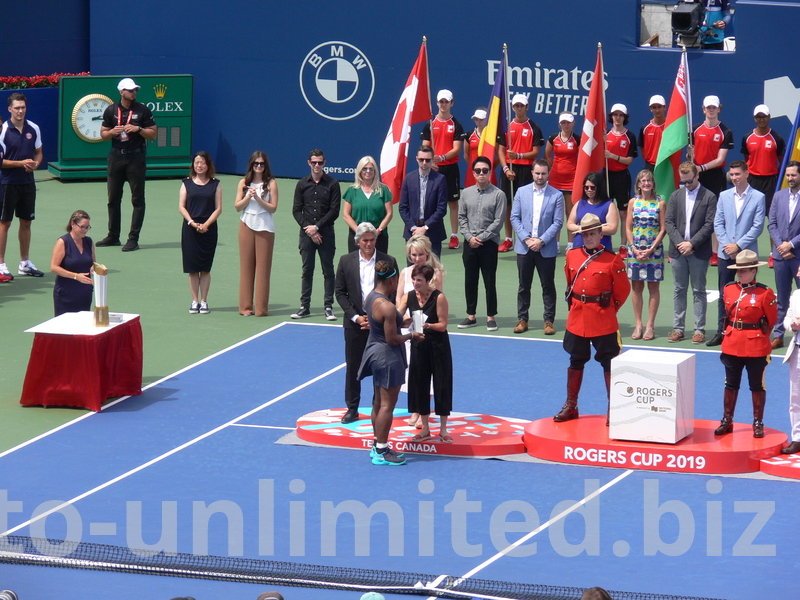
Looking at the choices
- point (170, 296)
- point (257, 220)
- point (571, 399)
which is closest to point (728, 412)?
point (571, 399)

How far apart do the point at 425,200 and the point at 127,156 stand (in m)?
6.40

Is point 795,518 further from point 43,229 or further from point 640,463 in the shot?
point 43,229

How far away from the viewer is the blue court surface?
930 cm

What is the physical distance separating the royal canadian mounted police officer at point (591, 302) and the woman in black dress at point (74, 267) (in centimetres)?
541

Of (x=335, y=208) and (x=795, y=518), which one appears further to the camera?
(x=335, y=208)

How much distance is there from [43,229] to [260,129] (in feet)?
21.1

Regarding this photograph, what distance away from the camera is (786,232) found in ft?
50.2

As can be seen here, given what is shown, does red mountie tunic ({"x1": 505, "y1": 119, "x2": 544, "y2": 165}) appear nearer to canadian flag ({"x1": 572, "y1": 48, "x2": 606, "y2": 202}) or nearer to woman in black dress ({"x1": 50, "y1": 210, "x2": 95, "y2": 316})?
canadian flag ({"x1": 572, "y1": 48, "x2": 606, "y2": 202})

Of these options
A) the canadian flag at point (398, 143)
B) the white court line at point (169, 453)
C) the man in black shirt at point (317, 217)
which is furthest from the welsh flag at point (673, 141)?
the white court line at point (169, 453)

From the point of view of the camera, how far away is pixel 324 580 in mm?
9117

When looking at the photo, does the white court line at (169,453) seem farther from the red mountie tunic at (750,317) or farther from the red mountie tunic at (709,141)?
the red mountie tunic at (709,141)

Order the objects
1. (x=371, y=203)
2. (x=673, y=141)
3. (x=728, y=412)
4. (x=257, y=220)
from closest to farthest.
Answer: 1. (x=728, y=412)
2. (x=371, y=203)
3. (x=257, y=220)
4. (x=673, y=141)

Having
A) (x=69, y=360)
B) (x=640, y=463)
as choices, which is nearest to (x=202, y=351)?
(x=69, y=360)

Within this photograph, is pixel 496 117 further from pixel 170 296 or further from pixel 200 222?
pixel 170 296
